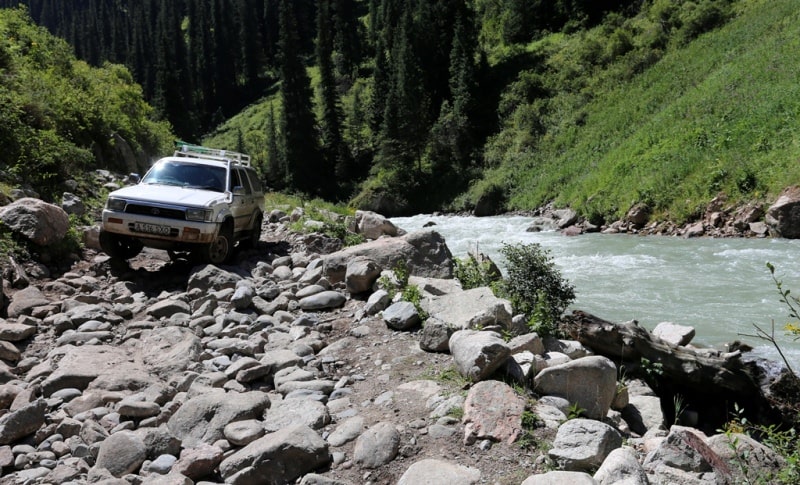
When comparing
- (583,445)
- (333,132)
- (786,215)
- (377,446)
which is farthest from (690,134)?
(333,132)

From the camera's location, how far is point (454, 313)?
601 cm

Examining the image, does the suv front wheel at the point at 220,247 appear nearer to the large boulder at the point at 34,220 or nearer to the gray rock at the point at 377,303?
the large boulder at the point at 34,220

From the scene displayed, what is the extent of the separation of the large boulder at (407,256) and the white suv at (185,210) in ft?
7.00

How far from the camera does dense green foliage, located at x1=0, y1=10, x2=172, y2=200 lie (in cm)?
1162

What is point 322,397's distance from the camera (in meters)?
4.90

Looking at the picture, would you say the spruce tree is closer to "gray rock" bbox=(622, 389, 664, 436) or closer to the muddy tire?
the muddy tire

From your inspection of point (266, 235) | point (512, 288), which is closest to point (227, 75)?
point (266, 235)

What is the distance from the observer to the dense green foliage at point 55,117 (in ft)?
38.1

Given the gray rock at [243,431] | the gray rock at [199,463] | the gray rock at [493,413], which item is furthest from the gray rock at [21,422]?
the gray rock at [493,413]

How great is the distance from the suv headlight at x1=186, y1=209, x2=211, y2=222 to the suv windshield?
1.12 m

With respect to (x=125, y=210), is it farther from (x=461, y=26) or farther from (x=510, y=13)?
(x=510, y=13)

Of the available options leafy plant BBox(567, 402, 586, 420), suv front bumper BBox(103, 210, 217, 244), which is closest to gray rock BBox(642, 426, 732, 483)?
leafy plant BBox(567, 402, 586, 420)

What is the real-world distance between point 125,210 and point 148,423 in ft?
17.6

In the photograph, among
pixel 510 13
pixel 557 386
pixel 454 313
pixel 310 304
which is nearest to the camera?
pixel 557 386
